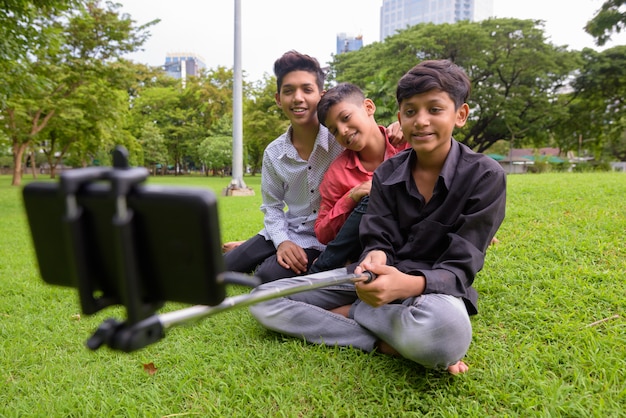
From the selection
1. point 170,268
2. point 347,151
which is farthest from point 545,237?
point 170,268

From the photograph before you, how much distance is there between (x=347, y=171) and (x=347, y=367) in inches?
42.5

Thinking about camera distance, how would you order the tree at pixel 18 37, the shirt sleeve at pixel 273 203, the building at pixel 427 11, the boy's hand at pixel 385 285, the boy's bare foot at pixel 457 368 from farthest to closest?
1. the building at pixel 427 11
2. the tree at pixel 18 37
3. the shirt sleeve at pixel 273 203
4. the boy's bare foot at pixel 457 368
5. the boy's hand at pixel 385 285

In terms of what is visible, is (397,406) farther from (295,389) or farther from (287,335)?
(287,335)

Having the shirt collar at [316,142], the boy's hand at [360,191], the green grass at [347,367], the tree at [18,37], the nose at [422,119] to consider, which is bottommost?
the green grass at [347,367]

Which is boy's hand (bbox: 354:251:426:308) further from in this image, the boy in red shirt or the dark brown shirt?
the boy in red shirt

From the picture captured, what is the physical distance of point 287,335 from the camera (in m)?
2.13

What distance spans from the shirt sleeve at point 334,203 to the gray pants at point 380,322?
319 mm

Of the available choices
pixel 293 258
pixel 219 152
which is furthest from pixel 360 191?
pixel 219 152

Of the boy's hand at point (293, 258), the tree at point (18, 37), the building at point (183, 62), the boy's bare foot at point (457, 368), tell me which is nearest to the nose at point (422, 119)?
the boy's bare foot at point (457, 368)

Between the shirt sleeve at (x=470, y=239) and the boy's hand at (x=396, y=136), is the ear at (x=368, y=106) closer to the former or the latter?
the boy's hand at (x=396, y=136)

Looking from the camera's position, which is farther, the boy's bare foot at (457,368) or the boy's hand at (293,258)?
the boy's hand at (293,258)

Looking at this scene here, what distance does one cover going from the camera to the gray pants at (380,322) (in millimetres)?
1575

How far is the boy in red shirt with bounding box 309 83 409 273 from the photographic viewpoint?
229 cm

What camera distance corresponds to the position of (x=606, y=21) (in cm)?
741
